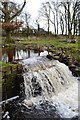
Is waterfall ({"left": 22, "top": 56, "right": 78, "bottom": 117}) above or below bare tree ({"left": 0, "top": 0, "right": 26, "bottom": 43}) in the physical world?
below

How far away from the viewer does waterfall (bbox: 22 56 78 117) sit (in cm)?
859

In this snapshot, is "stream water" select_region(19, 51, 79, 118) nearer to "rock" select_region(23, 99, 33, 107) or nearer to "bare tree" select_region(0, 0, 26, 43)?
"rock" select_region(23, 99, 33, 107)

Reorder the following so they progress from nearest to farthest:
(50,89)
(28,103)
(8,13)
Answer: (28,103), (50,89), (8,13)

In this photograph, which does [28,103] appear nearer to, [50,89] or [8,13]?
[50,89]

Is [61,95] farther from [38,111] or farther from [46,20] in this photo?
[46,20]

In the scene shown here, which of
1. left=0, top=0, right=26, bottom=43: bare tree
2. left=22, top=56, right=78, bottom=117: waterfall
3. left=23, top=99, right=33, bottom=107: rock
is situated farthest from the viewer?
left=0, top=0, right=26, bottom=43: bare tree

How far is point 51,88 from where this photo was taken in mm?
9656

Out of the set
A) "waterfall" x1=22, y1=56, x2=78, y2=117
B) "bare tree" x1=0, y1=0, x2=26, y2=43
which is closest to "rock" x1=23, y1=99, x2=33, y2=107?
"waterfall" x1=22, y1=56, x2=78, y2=117

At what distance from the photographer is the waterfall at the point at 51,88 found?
8.59m

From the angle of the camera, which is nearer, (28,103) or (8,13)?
(28,103)

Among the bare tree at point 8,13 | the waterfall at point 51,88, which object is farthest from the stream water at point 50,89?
the bare tree at point 8,13

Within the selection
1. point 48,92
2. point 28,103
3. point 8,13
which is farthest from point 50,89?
point 8,13

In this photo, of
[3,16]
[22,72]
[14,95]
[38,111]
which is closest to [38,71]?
[22,72]

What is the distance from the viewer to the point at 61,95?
377 inches
